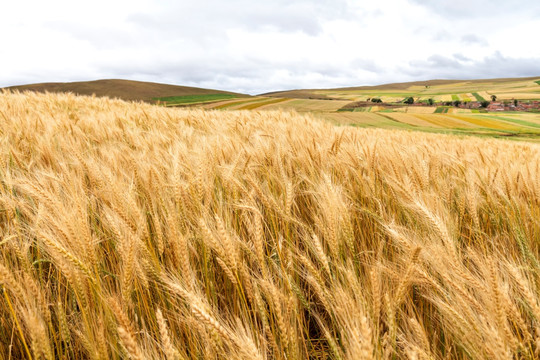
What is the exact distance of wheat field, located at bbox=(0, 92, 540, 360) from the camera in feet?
2.34

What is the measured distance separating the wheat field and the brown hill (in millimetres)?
48311

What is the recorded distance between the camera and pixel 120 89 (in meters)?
51.3

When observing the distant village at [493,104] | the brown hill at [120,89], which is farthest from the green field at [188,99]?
the distant village at [493,104]

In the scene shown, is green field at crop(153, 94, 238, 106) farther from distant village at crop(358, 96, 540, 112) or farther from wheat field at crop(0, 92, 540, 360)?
wheat field at crop(0, 92, 540, 360)

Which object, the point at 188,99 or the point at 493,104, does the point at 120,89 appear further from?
the point at 493,104

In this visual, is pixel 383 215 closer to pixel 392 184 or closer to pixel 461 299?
pixel 392 184

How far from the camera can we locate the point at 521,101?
171 feet

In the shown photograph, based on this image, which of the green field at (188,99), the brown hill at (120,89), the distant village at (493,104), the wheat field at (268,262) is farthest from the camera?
the green field at (188,99)

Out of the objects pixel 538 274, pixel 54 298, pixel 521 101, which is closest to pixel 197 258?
pixel 54 298

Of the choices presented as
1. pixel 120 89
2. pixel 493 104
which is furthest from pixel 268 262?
pixel 493 104

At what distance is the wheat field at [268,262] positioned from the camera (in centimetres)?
71

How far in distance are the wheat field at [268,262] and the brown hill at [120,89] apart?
4831 centimetres

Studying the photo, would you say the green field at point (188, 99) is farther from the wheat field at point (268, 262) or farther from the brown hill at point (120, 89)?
the wheat field at point (268, 262)

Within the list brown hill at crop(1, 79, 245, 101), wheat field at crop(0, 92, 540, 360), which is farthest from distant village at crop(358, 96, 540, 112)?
wheat field at crop(0, 92, 540, 360)
